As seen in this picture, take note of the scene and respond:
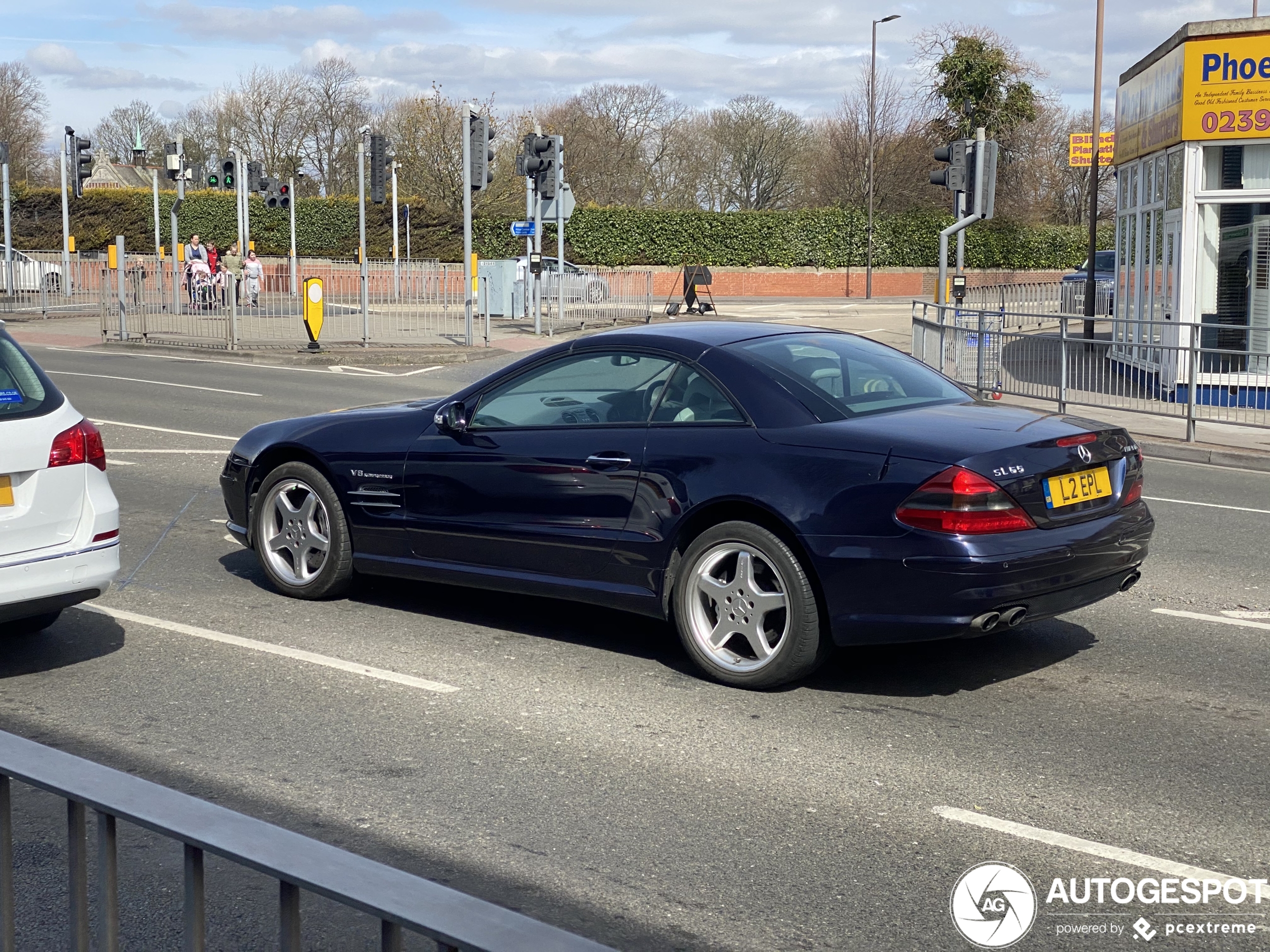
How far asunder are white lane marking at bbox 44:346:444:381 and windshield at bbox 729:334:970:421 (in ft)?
51.8

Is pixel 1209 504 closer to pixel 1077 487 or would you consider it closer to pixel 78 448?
pixel 1077 487

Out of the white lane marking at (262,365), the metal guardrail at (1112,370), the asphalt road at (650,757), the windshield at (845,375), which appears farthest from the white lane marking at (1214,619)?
the white lane marking at (262,365)

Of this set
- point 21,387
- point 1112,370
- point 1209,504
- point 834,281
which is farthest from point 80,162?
point 21,387

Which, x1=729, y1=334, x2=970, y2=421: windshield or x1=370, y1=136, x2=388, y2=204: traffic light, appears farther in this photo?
x1=370, y1=136, x2=388, y2=204: traffic light

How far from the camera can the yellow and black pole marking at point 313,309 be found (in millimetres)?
24141

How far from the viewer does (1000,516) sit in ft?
17.6

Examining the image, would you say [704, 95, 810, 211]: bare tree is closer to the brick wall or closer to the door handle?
the brick wall

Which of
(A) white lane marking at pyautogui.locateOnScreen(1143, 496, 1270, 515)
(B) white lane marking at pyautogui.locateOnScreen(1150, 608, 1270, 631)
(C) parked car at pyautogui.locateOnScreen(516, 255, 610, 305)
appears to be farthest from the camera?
(C) parked car at pyautogui.locateOnScreen(516, 255, 610, 305)

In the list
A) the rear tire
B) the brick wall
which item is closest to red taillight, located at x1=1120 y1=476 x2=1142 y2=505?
the rear tire

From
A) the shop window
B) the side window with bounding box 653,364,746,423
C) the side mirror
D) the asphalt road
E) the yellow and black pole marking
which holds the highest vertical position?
the shop window

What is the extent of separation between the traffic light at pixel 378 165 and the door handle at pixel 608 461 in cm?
3384

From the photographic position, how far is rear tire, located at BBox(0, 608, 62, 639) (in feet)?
21.9

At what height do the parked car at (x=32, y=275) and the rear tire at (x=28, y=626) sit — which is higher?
the parked car at (x=32, y=275)

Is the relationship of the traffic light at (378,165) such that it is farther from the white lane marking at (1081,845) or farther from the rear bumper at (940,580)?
the white lane marking at (1081,845)
